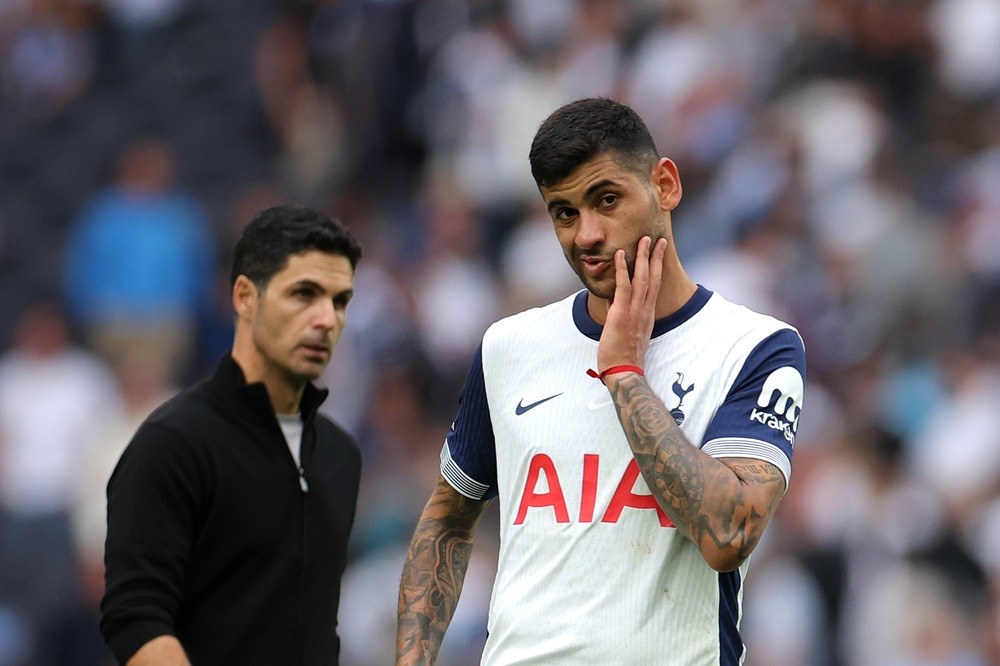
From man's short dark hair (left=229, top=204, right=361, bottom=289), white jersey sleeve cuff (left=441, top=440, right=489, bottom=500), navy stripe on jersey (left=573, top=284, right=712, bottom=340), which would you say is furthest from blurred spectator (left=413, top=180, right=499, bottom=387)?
navy stripe on jersey (left=573, top=284, right=712, bottom=340)

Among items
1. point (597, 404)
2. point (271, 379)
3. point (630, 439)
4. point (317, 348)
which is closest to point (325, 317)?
point (317, 348)

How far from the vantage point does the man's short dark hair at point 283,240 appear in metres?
5.27

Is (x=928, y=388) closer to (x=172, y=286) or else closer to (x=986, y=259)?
(x=986, y=259)

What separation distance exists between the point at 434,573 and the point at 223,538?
2.16ft

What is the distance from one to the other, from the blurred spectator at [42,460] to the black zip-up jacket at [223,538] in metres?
7.02

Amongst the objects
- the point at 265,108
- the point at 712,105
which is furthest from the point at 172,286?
the point at 712,105

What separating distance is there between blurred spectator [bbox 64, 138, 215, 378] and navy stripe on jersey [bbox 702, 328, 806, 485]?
9024mm

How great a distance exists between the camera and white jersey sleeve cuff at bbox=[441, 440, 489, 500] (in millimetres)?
4594

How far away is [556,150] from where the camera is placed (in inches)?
161

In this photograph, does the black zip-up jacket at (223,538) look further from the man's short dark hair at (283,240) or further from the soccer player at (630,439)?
the soccer player at (630,439)

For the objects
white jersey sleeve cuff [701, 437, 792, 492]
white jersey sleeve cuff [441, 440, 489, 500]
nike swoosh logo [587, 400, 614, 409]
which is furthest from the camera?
white jersey sleeve cuff [441, 440, 489, 500]

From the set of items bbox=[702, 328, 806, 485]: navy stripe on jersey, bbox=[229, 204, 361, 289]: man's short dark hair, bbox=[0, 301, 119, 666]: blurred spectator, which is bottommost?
bbox=[702, 328, 806, 485]: navy stripe on jersey

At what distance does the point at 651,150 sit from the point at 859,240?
733cm

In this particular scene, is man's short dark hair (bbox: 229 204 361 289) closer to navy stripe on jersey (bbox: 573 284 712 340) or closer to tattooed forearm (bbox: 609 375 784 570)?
navy stripe on jersey (bbox: 573 284 712 340)
